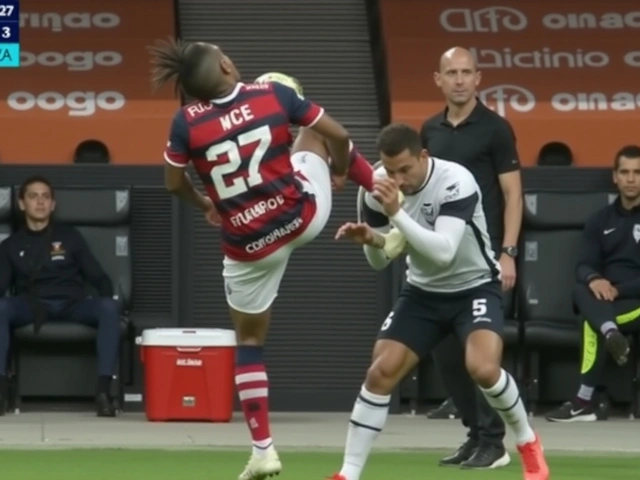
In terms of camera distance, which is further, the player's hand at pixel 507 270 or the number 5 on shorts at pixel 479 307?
the player's hand at pixel 507 270

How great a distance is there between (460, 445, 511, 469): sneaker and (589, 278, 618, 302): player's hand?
116 inches

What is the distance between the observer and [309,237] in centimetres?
854

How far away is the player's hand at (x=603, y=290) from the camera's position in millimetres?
12398

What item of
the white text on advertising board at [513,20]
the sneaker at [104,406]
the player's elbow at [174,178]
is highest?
the white text on advertising board at [513,20]

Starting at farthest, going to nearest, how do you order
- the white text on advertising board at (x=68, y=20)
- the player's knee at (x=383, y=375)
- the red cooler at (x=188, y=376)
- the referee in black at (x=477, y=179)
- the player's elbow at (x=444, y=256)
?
the white text on advertising board at (x=68, y=20) < the red cooler at (x=188, y=376) < the referee in black at (x=477, y=179) < the player's knee at (x=383, y=375) < the player's elbow at (x=444, y=256)

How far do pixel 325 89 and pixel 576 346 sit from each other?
2.62m

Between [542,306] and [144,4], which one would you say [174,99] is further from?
[542,306]

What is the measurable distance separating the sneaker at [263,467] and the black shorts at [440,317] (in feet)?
2.38

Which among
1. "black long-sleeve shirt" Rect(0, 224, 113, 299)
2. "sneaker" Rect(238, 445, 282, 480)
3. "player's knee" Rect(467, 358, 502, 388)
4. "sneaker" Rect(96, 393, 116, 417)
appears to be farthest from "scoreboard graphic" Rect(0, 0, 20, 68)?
"player's knee" Rect(467, 358, 502, 388)

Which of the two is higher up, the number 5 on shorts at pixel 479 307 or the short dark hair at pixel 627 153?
the short dark hair at pixel 627 153

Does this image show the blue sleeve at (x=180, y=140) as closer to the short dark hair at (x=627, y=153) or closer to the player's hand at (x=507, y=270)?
the player's hand at (x=507, y=270)

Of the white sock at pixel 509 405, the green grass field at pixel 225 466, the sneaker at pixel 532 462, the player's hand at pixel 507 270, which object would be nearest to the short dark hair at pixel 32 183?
the green grass field at pixel 225 466

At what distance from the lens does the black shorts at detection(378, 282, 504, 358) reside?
8.62 m

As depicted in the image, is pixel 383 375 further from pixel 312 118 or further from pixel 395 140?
pixel 312 118
